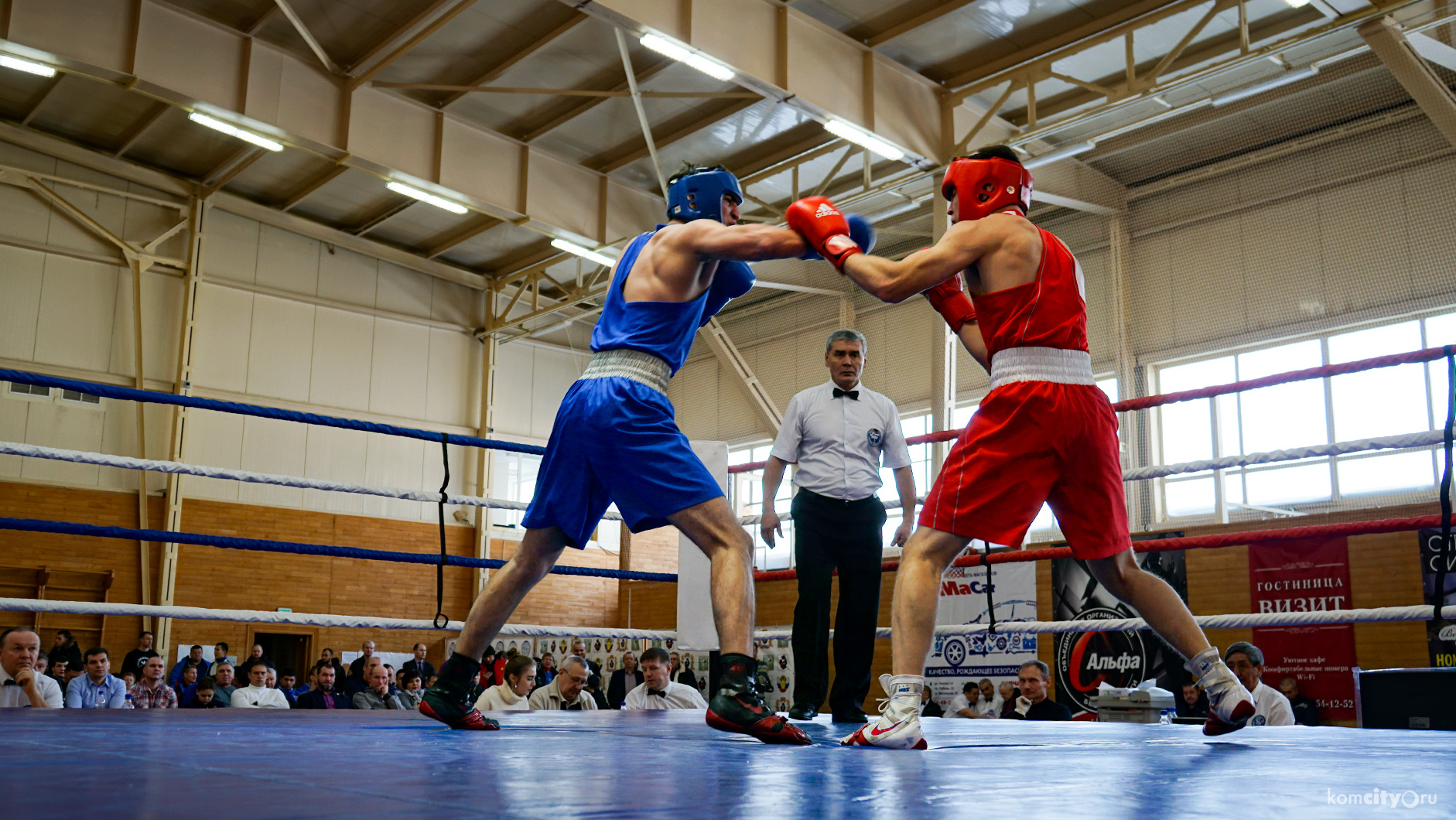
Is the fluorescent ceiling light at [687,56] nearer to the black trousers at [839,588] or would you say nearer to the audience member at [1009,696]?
the audience member at [1009,696]

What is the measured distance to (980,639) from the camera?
11.4 m

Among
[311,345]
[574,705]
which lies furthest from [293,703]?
[311,345]

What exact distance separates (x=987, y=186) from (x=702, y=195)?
0.67 meters

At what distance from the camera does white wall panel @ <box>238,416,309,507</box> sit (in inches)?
562

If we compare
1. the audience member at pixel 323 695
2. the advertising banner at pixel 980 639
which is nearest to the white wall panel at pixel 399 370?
the audience member at pixel 323 695

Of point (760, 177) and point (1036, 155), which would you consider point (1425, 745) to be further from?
point (760, 177)

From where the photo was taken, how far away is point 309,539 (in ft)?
48.4

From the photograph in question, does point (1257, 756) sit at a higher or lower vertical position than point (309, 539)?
lower

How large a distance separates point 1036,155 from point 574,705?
6.70 metres

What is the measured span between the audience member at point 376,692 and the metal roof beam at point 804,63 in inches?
Result: 204

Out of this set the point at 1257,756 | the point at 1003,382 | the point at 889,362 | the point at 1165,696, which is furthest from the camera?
the point at 889,362

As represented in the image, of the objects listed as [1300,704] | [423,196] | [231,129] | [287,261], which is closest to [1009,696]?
[1300,704]

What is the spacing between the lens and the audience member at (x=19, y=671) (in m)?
4.65

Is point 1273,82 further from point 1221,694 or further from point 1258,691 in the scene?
point 1221,694
